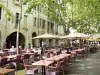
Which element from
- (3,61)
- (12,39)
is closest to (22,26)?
(12,39)

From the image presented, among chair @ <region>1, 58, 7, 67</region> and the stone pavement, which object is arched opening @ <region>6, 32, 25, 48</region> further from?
A: chair @ <region>1, 58, 7, 67</region>

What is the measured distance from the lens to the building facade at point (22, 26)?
32.6 meters

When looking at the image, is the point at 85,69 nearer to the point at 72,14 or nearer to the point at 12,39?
the point at 72,14

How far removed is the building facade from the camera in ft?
107

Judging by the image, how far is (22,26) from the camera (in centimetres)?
3759

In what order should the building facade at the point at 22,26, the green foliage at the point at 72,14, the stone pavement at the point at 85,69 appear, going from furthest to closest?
the green foliage at the point at 72,14 < the building facade at the point at 22,26 < the stone pavement at the point at 85,69

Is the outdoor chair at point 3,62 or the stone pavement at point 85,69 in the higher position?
the outdoor chair at point 3,62

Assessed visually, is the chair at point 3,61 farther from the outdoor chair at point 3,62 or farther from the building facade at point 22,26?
the building facade at point 22,26

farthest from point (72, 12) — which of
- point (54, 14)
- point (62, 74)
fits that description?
point (62, 74)

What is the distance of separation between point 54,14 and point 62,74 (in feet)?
67.1

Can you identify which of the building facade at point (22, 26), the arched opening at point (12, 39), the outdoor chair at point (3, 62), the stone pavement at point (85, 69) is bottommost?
the stone pavement at point (85, 69)

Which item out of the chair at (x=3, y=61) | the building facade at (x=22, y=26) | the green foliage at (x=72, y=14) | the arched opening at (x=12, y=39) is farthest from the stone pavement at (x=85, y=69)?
the arched opening at (x=12, y=39)

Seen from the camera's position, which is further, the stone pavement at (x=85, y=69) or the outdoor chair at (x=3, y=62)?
the stone pavement at (x=85, y=69)

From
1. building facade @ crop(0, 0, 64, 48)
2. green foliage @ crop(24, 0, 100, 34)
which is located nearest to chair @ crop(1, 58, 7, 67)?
building facade @ crop(0, 0, 64, 48)
